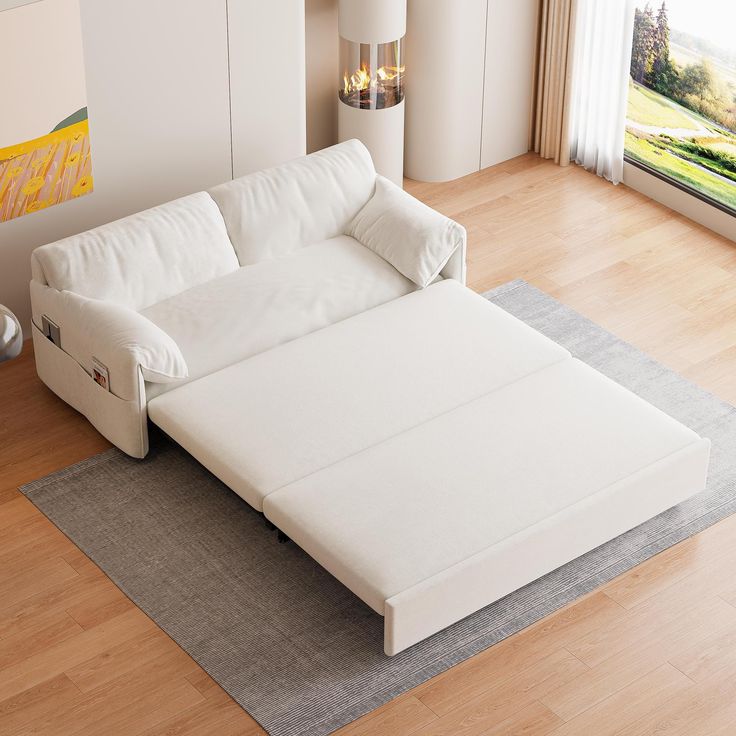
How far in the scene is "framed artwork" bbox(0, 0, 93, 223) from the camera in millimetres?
5156

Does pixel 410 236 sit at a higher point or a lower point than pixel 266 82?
lower

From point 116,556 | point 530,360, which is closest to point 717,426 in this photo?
point 530,360

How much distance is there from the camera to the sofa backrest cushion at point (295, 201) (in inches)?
215

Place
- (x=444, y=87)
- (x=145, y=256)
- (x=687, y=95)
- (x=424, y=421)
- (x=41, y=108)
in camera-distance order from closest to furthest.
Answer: (x=424, y=421), (x=145, y=256), (x=41, y=108), (x=687, y=95), (x=444, y=87)

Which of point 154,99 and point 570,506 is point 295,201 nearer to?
point 154,99

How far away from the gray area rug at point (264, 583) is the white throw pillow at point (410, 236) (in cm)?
111

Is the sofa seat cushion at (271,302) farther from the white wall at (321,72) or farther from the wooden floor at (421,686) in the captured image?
the white wall at (321,72)

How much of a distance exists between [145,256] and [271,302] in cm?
51

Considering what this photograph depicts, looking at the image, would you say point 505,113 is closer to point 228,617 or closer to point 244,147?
point 244,147

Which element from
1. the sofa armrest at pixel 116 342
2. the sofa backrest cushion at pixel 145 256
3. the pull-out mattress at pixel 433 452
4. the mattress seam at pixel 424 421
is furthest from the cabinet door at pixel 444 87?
the sofa armrest at pixel 116 342

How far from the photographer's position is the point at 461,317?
521 centimetres

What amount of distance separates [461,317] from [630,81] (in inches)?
87.2

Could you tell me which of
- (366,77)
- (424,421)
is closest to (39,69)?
(366,77)

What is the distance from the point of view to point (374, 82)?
6.36 metres
